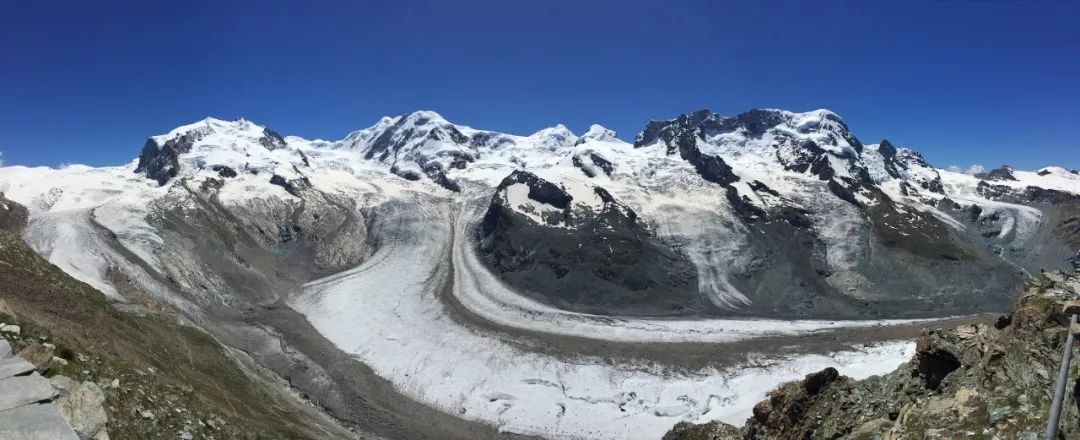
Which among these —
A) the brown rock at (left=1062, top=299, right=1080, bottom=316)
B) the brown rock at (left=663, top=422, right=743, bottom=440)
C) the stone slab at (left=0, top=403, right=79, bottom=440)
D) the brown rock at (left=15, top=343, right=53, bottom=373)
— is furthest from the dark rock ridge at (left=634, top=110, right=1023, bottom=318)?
the stone slab at (left=0, top=403, right=79, bottom=440)

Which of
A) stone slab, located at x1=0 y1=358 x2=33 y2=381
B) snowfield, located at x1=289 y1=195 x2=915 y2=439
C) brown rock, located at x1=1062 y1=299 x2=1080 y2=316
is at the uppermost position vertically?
brown rock, located at x1=1062 y1=299 x2=1080 y2=316

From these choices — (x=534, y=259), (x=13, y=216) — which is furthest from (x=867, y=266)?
(x=13, y=216)

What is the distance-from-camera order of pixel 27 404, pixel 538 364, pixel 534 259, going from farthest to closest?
pixel 534 259 < pixel 538 364 < pixel 27 404

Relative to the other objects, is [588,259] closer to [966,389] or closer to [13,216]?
[966,389]

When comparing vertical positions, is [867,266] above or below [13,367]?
above

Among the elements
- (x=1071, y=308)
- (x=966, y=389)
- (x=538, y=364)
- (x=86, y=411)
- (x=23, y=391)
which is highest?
(x=1071, y=308)

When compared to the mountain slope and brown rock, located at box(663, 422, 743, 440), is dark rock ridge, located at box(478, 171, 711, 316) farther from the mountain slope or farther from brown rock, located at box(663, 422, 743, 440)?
the mountain slope

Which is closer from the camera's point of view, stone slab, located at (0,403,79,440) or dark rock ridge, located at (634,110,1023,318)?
stone slab, located at (0,403,79,440)
